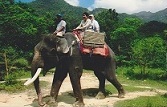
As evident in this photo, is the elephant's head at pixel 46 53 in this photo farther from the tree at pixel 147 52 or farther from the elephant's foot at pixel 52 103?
the tree at pixel 147 52

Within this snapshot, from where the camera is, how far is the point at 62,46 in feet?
38.3

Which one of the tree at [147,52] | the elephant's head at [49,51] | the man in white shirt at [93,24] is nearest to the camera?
the elephant's head at [49,51]

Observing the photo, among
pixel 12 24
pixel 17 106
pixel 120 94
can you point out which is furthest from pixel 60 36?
pixel 12 24

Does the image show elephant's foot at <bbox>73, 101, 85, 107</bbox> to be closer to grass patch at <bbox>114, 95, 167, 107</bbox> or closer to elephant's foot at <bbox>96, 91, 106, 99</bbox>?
grass patch at <bbox>114, 95, 167, 107</bbox>

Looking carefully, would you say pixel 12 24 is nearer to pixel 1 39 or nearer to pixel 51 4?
pixel 1 39

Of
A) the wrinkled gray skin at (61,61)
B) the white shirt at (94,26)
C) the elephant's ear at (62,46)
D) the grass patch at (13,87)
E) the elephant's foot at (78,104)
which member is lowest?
the grass patch at (13,87)

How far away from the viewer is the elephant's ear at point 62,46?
11.6m

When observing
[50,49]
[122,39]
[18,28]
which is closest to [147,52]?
[18,28]

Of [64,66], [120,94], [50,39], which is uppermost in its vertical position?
[50,39]

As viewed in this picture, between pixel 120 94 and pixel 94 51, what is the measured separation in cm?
235

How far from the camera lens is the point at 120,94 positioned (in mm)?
14023

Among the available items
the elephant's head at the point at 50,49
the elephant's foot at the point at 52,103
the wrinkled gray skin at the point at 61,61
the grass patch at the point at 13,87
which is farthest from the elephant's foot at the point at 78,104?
the grass patch at the point at 13,87

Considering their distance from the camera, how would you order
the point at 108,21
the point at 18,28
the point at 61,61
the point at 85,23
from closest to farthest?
1. the point at 61,61
2. the point at 85,23
3. the point at 18,28
4. the point at 108,21

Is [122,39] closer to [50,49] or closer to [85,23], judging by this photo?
[85,23]
